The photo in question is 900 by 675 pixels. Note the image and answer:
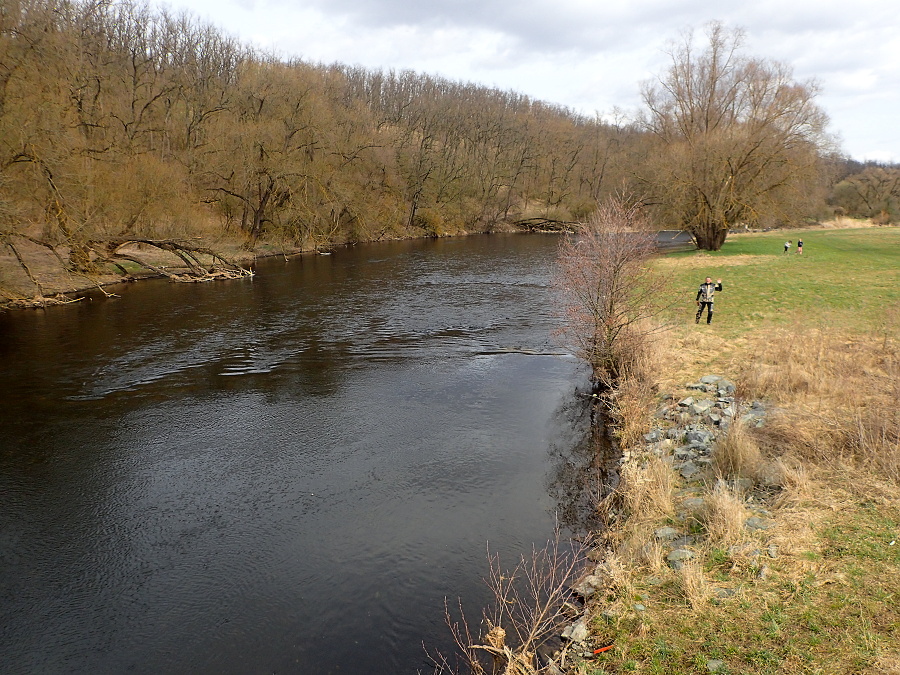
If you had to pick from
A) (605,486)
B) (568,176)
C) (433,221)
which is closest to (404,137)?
(433,221)

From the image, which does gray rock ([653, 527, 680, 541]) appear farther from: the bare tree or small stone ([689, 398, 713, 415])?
the bare tree

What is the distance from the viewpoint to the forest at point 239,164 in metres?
28.5

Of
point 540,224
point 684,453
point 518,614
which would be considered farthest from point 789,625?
point 540,224

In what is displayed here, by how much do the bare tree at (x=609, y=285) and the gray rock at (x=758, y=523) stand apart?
298 inches

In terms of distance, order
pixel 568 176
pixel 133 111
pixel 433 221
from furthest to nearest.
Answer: pixel 568 176
pixel 433 221
pixel 133 111

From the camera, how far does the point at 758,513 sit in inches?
355

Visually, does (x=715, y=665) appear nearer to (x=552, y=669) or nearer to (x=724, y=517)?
(x=552, y=669)

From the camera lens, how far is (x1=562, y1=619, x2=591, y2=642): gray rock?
278 inches

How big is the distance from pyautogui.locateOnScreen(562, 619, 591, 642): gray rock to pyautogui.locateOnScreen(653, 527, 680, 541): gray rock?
227 centimetres

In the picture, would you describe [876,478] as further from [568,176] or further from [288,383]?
[568,176]

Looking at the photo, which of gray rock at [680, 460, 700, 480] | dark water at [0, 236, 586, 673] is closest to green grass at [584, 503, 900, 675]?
dark water at [0, 236, 586, 673]

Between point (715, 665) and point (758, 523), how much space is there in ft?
10.9

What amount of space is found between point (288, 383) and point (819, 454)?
1433 cm

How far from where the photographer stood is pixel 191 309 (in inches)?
1097
